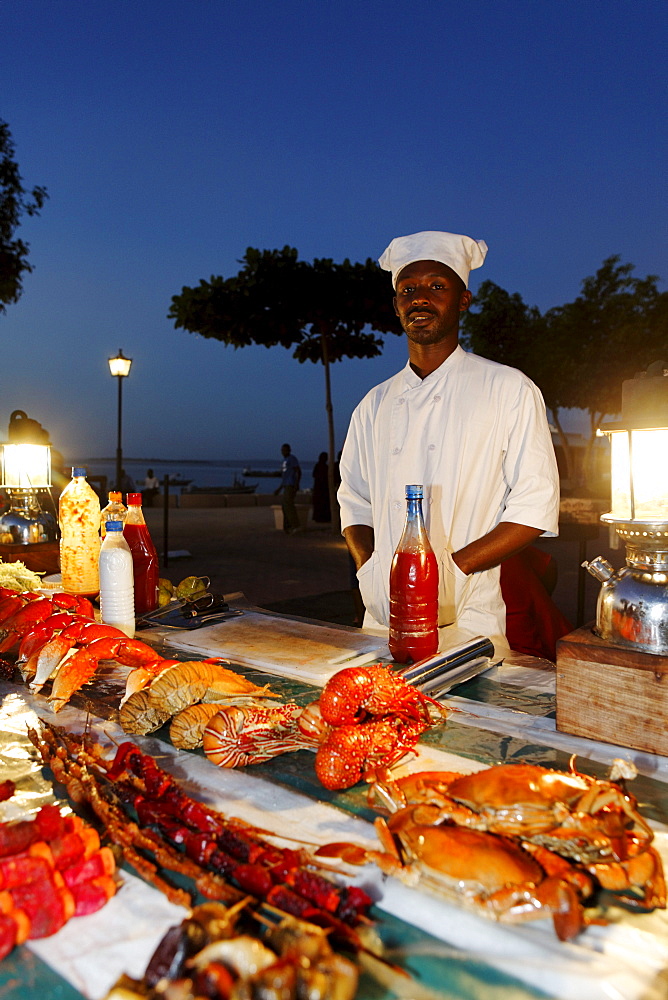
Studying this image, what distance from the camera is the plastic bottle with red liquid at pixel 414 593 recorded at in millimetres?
2062

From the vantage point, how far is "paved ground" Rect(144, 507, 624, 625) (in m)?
8.16

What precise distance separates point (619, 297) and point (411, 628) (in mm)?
23104

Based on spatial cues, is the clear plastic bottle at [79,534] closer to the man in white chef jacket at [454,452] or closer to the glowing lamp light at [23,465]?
the glowing lamp light at [23,465]

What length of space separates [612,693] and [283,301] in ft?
34.6

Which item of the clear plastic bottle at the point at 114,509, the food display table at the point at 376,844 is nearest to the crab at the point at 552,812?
the food display table at the point at 376,844

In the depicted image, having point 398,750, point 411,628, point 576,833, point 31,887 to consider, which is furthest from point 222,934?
point 411,628

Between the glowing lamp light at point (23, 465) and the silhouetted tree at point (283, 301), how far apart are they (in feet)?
24.2

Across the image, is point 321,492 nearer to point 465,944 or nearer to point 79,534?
point 79,534

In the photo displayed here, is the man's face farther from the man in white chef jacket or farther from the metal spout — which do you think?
the metal spout

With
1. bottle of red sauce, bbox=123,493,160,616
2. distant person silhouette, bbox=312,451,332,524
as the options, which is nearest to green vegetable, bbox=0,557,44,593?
bottle of red sauce, bbox=123,493,160,616

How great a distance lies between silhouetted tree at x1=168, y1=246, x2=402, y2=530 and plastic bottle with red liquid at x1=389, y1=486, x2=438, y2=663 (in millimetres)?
9447

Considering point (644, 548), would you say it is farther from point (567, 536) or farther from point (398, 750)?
point (567, 536)

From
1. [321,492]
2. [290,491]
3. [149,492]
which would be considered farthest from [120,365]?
[149,492]

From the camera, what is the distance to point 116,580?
Answer: 230 centimetres
